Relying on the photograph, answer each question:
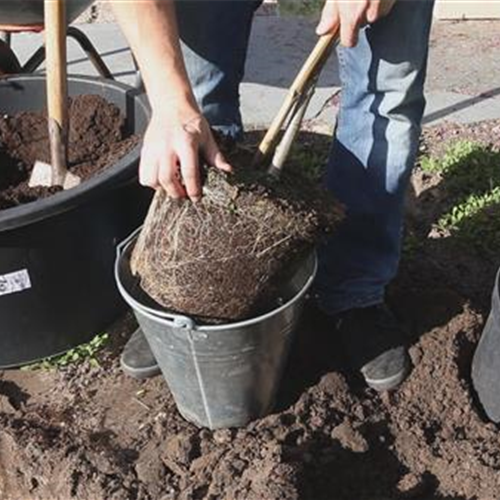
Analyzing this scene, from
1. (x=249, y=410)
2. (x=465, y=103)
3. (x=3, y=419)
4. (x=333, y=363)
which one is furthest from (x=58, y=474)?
(x=465, y=103)

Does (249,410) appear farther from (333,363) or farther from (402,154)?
(402,154)

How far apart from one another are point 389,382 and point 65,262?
877mm

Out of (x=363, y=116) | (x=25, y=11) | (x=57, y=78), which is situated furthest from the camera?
(x=25, y=11)

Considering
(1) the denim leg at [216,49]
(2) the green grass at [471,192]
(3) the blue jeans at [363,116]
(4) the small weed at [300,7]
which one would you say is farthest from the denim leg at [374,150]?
(4) the small weed at [300,7]

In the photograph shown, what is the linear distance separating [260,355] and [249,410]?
0.24 meters

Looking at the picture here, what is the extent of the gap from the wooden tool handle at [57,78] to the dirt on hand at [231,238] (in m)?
0.63

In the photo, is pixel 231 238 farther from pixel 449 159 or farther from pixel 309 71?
pixel 449 159

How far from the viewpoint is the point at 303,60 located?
4004 millimetres

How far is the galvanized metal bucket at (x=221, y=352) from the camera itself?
1.94 metres

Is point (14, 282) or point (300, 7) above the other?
point (14, 282)

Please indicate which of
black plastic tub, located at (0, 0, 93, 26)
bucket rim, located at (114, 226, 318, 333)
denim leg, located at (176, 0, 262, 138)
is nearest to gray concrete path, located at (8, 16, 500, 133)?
black plastic tub, located at (0, 0, 93, 26)

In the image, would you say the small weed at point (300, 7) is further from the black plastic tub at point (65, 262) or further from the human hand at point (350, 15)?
the human hand at point (350, 15)

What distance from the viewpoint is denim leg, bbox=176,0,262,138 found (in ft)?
7.25

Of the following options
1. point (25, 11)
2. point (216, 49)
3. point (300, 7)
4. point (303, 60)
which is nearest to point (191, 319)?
point (216, 49)
